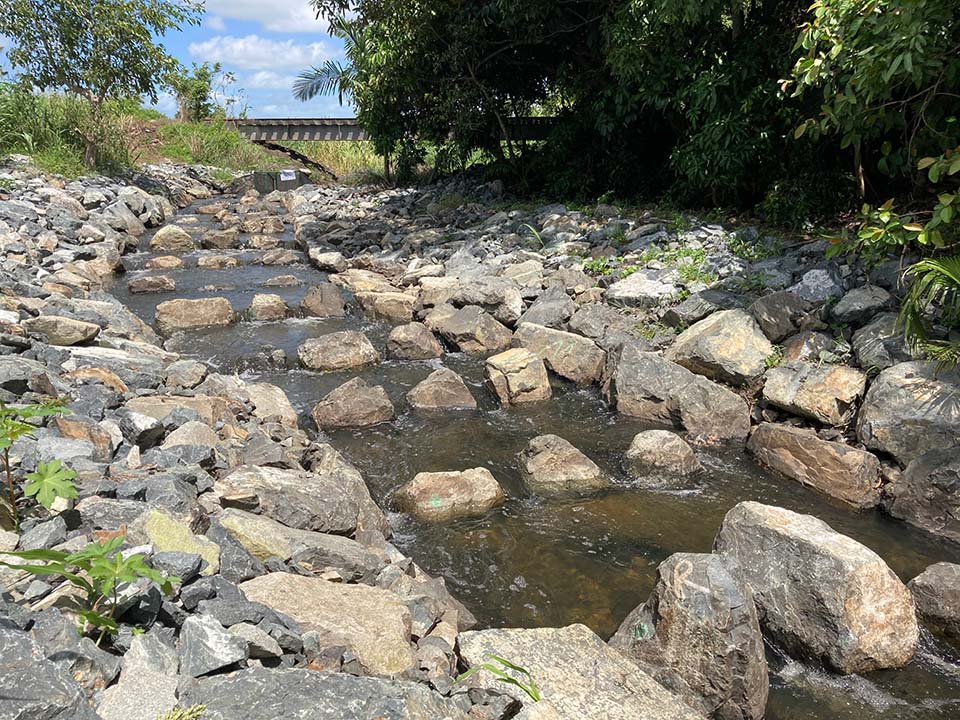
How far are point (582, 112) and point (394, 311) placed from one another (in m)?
6.61

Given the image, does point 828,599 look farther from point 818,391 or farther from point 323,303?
point 323,303

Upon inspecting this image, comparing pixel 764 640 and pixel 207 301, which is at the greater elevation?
pixel 207 301

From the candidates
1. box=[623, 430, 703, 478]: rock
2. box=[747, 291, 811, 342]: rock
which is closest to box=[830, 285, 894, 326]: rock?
box=[747, 291, 811, 342]: rock

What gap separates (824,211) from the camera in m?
8.62

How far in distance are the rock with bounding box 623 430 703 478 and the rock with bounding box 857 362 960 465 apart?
4.46 ft

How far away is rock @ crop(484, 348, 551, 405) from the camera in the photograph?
Answer: 6.78 metres

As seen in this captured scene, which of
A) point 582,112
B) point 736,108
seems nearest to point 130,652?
point 736,108

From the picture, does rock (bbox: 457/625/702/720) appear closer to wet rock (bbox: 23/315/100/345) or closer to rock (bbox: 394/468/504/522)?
rock (bbox: 394/468/504/522)

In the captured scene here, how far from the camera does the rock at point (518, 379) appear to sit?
22.2 feet

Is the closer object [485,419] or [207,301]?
[485,419]

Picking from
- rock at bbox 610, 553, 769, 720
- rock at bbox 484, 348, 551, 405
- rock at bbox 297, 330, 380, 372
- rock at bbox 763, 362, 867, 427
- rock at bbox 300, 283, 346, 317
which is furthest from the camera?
rock at bbox 300, 283, 346, 317

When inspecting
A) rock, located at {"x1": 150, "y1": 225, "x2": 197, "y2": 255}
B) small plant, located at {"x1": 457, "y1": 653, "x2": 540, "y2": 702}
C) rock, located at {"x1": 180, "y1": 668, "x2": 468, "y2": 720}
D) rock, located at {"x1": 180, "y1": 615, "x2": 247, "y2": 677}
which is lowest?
small plant, located at {"x1": 457, "y1": 653, "x2": 540, "y2": 702}

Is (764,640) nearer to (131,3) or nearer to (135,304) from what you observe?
(135,304)

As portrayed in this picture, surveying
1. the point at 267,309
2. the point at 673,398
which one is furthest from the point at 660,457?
the point at 267,309
